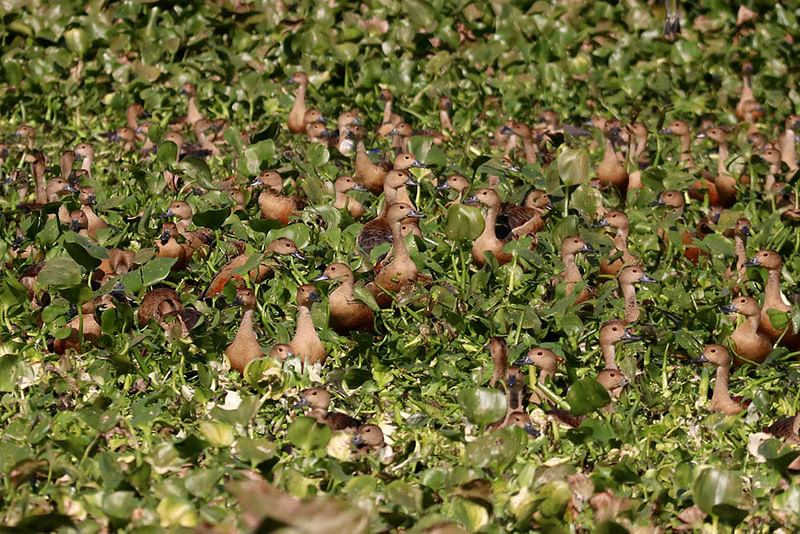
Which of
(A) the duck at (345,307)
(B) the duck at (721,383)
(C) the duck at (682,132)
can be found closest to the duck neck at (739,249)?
(B) the duck at (721,383)

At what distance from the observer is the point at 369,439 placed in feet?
17.0

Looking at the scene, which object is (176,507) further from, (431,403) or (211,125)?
(211,125)

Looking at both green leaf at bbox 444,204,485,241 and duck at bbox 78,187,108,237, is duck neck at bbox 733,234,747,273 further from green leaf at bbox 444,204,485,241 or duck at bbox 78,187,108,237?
duck at bbox 78,187,108,237

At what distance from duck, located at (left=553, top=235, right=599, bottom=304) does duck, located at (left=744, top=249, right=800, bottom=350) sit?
2.81 ft

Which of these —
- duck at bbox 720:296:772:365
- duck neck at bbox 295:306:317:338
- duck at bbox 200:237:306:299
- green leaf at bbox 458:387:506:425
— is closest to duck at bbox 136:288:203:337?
duck at bbox 200:237:306:299

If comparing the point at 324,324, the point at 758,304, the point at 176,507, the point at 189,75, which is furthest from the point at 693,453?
the point at 189,75

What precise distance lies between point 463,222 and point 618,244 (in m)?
0.97

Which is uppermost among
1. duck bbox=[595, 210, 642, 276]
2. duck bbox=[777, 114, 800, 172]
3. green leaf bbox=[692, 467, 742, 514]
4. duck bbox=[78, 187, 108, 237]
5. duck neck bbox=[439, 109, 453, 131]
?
green leaf bbox=[692, 467, 742, 514]

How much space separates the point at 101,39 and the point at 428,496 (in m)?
6.28

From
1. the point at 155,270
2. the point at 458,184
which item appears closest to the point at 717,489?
the point at 155,270

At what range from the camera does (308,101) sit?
31.0 ft

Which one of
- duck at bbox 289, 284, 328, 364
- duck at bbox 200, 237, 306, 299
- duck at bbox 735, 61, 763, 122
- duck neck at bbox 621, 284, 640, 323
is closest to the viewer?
duck at bbox 289, 284, 328, 364

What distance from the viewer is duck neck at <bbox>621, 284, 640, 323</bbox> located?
6227 millimetres

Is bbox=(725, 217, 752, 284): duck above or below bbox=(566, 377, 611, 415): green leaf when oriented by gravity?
below
